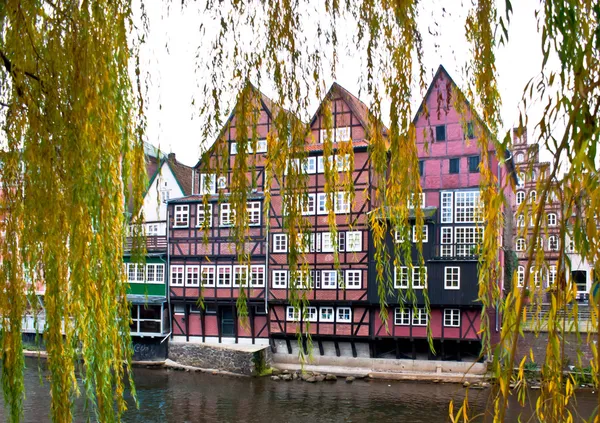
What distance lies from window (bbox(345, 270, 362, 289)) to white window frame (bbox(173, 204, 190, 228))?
569 cm

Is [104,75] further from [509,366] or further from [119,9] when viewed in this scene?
[509,366]

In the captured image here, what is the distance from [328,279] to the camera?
19641 mm

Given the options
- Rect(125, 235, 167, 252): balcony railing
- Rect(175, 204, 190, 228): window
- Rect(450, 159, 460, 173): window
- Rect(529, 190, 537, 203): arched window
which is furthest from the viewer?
Rect(125, 235, 167, 252): balcony railing

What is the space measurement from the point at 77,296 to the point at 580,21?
92.8 inches

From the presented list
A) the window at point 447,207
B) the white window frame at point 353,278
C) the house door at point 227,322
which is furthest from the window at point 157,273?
the window at point 447,207

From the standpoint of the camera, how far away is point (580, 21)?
1493mm

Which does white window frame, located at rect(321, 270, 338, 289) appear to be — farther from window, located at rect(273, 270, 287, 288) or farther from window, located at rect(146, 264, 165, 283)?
window, located at rect(146, 264, 165, 283)

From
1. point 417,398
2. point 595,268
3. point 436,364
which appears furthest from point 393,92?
point 436,364

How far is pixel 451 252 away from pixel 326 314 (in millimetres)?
4187

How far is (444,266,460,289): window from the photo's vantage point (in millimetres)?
18172

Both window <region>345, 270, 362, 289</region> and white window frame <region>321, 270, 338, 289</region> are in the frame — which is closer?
window <region>345, 270, 362, 289</region>

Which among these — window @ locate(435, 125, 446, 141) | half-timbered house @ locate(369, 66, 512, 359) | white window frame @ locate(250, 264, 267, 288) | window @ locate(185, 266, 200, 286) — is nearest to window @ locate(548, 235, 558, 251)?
half-timbered house @ locate(369, 66, 512, 359)

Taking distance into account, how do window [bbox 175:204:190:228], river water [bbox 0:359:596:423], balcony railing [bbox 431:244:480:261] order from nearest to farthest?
river water [bbox 0:359:596:423] → balcony railing [bbox 431:244:480:261] → window [bbox 175:204:190:228]

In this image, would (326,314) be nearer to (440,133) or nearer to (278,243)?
(278,243)
